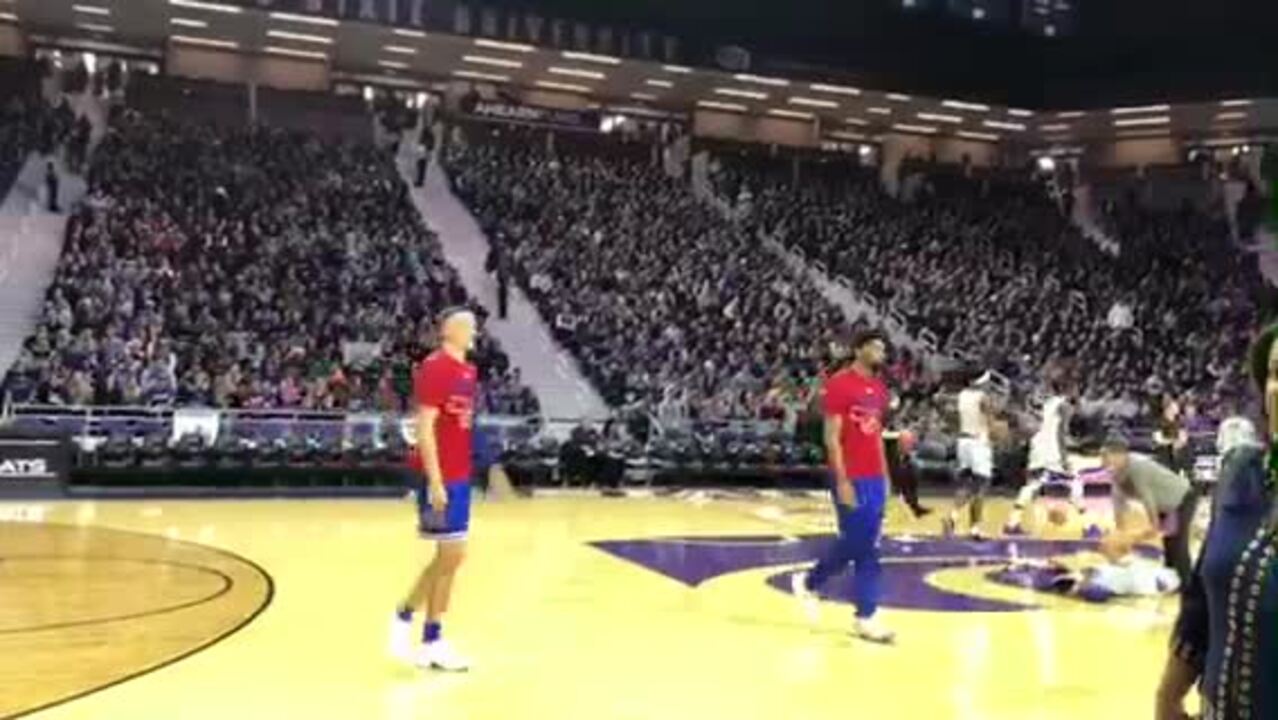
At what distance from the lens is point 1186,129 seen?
1423 inches

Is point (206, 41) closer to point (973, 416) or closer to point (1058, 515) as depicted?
point (1058, 515)

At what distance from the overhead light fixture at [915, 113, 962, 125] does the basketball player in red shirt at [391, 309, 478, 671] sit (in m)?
30.8

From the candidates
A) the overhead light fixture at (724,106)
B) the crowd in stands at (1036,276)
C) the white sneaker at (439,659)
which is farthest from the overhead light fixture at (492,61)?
the white sneaker at (439,659)

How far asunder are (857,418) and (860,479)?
351 millimetres

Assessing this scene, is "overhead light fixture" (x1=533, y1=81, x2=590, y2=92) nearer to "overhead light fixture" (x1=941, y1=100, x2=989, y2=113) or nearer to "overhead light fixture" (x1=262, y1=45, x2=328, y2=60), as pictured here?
"overhead light fixture" (x1=262, y1=45, x2=328, y2=60)

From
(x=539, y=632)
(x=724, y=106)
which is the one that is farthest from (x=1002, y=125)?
(x=539, y=632)

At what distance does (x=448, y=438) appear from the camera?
730 centimetres

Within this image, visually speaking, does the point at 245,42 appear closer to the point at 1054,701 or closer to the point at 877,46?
the point at 877,46

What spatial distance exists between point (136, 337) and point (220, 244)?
156 inches

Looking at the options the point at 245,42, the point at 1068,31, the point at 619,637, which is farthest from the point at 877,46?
the point at 619,637

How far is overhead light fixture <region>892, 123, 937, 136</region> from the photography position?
37.8 metres

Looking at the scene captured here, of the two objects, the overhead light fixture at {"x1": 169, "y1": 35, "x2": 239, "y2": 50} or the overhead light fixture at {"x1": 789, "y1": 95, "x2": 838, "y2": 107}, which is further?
the overhead light fixture at {"x1": 789, "y1": 95, "x2": 838, "y2": 107}

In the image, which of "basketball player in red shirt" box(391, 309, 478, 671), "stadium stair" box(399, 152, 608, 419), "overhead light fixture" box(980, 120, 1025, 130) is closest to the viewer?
"basketball player in red shirt" box(391, 309, 478, 671)

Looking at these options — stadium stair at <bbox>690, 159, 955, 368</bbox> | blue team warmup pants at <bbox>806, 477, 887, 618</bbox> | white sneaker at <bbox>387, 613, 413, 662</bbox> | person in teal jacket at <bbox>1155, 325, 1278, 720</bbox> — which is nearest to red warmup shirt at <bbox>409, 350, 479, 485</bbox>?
white sneaker at <bbox>387, 613, 413, 662</bbox>
